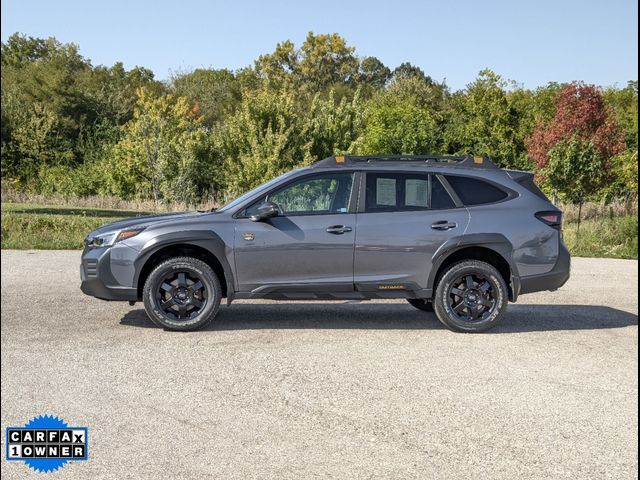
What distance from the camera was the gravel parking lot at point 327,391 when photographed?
15.8 ft

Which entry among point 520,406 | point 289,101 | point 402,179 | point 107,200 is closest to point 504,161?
point 289,101

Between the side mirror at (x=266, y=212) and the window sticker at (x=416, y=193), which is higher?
the window sticker at (x=416, y=193)

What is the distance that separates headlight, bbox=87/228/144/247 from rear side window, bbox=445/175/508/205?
135 inches

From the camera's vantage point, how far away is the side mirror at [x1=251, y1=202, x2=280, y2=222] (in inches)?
336

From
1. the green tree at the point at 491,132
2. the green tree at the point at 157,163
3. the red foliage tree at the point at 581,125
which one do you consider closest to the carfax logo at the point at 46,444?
the green tree at the point at 157,163

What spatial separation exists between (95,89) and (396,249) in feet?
156

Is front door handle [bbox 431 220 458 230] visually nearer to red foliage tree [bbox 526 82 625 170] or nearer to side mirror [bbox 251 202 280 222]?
side mirror [bbox 251 202 280 222]

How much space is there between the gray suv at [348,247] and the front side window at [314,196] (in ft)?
0.04

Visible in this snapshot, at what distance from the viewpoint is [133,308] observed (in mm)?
10117

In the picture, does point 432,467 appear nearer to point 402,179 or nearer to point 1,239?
point 402,179

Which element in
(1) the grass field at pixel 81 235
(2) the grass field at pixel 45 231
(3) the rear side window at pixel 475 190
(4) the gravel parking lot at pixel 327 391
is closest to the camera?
(4) the gravel parking lot at pixel 327 391

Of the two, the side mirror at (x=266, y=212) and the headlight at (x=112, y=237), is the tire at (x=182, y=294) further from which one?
the side mirror at (x=266, y=212)

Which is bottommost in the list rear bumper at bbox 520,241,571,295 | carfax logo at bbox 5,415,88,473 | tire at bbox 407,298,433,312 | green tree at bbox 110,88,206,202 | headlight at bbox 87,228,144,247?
carfax logo at bbox 5,415,88,473

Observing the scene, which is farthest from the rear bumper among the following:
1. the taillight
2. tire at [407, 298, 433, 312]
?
tire at [407, 298, 433, 312]
